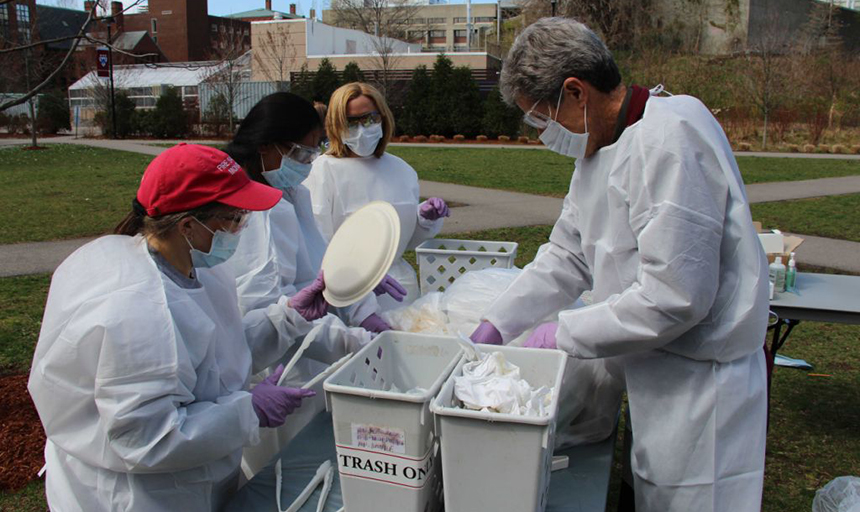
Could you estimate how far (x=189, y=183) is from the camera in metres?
1.82

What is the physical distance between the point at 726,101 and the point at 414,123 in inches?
513

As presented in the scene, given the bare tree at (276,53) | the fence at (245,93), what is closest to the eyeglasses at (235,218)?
the fence at (245,93)

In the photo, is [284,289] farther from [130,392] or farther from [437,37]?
[437,37]

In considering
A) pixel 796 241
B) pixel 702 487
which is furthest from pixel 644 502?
pixel 796 241

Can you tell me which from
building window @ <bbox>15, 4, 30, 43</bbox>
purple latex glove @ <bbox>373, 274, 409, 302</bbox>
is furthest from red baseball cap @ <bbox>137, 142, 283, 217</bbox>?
building window @ <bbox>15, 4, 30, 43</bbox>

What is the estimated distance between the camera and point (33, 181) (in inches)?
587

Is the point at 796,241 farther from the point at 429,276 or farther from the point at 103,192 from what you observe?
the point at 103,192

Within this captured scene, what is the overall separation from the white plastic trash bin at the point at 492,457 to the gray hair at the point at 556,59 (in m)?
0.89

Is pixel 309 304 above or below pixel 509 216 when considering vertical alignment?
above

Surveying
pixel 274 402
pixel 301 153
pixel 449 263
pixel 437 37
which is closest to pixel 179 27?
pixel 437 37

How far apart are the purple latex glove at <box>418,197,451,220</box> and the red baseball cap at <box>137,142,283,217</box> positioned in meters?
2.17

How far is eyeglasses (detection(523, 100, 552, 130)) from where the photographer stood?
6.83ft

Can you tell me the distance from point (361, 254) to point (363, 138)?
1868 mm

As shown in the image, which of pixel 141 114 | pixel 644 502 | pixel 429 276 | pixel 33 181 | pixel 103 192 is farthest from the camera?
pixel 141 114
